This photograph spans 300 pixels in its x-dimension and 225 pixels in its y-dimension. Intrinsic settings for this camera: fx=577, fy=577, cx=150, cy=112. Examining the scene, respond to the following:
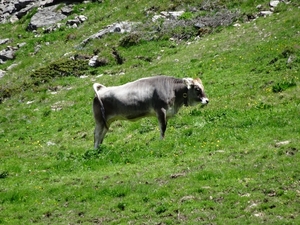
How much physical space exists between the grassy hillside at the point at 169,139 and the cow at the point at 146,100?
937 millimetres

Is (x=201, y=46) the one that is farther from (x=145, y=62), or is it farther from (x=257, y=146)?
(x=257, y=146)

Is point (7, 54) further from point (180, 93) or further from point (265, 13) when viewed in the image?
point (180, 93)

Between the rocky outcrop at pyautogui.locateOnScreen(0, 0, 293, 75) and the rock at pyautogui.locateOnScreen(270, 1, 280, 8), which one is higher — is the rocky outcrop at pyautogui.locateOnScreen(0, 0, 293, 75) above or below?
below

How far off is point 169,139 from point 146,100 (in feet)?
5.86

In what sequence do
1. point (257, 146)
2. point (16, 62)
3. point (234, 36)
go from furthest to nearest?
point (16, 62) → point (234, 36) → point (257, 146)

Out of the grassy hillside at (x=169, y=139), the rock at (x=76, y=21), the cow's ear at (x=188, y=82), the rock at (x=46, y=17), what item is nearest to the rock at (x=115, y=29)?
the grassy hillside at (x=169, y=139)

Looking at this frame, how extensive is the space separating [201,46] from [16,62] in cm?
1588

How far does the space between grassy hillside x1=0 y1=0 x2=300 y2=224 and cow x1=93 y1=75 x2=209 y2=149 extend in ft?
3.07

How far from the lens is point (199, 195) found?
1603cm

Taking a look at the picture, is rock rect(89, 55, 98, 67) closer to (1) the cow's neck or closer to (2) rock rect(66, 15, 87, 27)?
(2) rock rect(66, 15, 87, 27)

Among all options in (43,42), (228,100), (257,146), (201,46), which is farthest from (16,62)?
(257,146)

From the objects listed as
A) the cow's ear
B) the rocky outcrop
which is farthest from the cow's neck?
the rocky outcrop

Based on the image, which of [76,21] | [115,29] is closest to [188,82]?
[115,29]

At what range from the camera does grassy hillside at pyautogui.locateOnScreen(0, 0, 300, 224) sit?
15.8m
